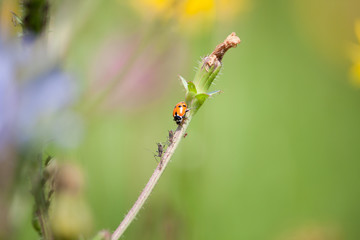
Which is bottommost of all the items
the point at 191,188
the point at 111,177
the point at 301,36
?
the point at 111,177

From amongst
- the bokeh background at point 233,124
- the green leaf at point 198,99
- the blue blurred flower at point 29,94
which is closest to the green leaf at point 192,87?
the green leaf at point 198,99

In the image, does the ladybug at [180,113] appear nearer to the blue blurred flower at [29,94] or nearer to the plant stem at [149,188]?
the plant stem at [149,188]

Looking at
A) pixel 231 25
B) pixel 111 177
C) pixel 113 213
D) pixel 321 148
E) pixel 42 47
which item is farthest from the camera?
pixel 231 25

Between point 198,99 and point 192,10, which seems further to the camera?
point 192,10

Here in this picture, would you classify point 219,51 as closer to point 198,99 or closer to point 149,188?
point 198,99

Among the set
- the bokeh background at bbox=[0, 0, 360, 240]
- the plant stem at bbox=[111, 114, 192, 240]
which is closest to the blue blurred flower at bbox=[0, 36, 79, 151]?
the plant stem at bbox=[111, 114, 192, 240]

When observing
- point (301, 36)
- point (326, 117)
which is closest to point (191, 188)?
point (326, 117)

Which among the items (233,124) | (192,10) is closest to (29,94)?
(192,10)

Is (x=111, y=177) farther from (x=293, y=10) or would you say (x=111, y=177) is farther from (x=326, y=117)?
(x=293, y=10)
